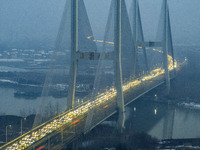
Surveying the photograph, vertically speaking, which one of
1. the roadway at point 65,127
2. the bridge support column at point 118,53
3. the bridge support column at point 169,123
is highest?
the bridge support column at point 118,53

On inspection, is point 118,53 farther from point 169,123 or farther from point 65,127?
point 169,123

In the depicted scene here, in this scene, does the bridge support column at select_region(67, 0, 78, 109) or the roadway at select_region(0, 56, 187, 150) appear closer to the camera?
the roadway at select_region(0, 56, 187, 150)

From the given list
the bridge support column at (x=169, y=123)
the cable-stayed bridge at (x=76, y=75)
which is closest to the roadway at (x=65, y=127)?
the cable-stayed bridge at (x=76, y=75)

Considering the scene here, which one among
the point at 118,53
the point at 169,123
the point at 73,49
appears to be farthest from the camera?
the point at 169,123

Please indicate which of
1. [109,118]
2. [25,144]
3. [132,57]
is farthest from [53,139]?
[132,57]

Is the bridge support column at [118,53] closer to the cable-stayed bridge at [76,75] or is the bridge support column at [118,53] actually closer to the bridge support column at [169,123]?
the cable-stayed bridge at [76,75]

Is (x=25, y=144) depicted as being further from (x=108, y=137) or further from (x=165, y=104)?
(x=165, y=104)

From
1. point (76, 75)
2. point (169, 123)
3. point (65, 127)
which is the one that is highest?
point (76, 75)

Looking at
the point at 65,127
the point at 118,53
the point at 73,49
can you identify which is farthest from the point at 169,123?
the point at 65,127

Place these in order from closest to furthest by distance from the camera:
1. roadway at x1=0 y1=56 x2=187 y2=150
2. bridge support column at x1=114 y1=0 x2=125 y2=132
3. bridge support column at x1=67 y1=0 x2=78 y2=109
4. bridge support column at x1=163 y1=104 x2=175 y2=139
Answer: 1. roadway at x1=0 y1=56 x2=187 y2=150
2. bridge support column at x1=67 y1=0 x2=78 y2=109
3. bridge support column at x1=114 y1=0 x2=125 y2=132
4. bridge support column at x1=163 y1=104 x2=175 y2=139

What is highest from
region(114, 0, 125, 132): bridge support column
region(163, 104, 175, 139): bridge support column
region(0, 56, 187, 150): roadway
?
region(114, 0, 125, 132): bridge support column

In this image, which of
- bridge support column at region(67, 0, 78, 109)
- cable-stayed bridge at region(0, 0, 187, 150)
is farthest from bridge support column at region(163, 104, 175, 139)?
bridge support column at region(67, 0, 78, 109)

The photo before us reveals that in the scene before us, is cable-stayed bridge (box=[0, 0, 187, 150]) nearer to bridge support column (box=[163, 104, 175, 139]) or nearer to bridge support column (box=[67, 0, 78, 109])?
bridge support column (box=[67, 0, 78, 109])
